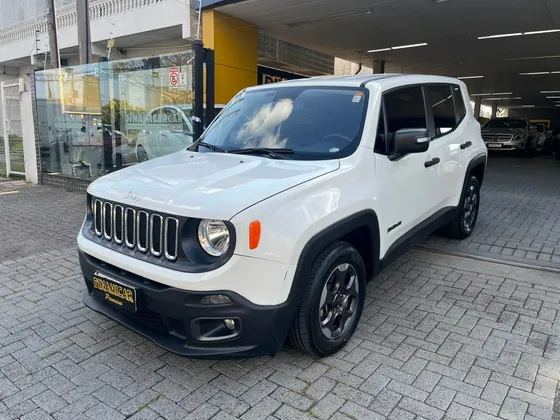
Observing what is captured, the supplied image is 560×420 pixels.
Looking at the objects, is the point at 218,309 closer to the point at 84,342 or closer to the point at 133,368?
the point at 133,368

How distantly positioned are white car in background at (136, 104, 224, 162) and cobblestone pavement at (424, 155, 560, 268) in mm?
4581

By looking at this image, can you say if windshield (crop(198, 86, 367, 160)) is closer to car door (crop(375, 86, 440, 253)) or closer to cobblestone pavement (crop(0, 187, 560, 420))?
car door (crop(375, 86, 440, 253))

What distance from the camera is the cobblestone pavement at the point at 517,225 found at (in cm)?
541

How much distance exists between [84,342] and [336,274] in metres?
1.92

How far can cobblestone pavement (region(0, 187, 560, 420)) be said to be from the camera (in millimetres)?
2621

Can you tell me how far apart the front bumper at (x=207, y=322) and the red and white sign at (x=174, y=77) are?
595 centimetres

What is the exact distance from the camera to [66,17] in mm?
15633

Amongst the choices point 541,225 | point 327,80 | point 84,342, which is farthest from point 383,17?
point 84,342

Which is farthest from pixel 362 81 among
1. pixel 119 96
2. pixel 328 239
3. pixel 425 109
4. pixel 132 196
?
pixel 119 96

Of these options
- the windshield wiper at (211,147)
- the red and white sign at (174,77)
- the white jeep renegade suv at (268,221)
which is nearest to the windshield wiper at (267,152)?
the white jeep renegade suv at (268,221)

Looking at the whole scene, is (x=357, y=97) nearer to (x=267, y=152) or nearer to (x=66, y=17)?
(x=267, y=152)

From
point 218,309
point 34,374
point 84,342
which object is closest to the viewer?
point 218,309

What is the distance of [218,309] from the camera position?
2535mm

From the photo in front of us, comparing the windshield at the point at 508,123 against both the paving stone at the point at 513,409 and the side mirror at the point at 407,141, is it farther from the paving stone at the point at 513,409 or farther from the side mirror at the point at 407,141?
the paving stone at the point at 513,409
